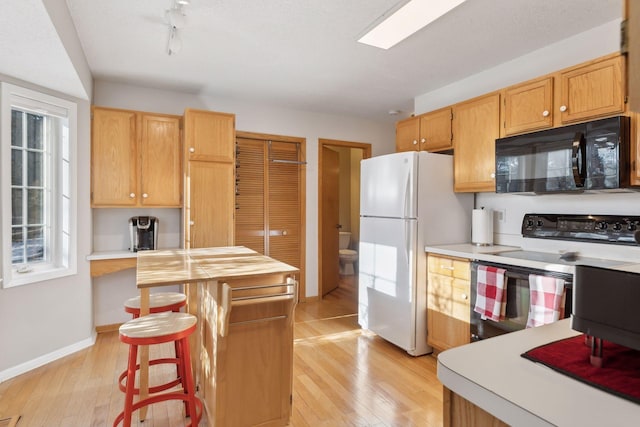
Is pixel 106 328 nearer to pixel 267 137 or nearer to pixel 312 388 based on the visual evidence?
pixel 312 388

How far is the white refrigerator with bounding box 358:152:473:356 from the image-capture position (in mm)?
2994

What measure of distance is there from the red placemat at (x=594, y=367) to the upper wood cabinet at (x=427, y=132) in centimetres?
261

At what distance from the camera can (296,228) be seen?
470 cm

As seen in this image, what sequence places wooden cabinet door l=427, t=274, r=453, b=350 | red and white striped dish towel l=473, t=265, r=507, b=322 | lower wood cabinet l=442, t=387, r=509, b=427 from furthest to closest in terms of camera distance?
1. wooden cabinet door l=427, t=274, r=453, b=350
2. red and white striped dish towel l=473, t=265, r=507, b=322
3. lower wood cabinet l=442, t=387, r=509, b=427

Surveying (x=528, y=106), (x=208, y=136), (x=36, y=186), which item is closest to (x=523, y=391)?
(x=528, y=106)

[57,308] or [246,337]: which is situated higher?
[246,337]

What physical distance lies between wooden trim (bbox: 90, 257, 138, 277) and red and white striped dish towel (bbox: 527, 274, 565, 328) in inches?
123

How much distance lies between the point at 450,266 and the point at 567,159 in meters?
1.08

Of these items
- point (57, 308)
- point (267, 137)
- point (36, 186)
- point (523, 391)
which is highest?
point (267, 137)

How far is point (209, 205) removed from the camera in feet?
11.7

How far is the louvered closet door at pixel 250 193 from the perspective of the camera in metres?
4.35

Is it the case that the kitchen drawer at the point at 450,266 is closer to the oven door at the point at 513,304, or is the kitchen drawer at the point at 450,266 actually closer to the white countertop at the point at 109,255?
the oven door at the point at 513,304

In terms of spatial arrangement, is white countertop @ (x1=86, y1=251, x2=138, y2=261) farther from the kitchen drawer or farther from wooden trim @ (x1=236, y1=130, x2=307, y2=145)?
the kitchen drawer

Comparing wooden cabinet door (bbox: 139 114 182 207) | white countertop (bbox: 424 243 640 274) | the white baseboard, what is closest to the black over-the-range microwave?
white countertop (bbox: 424 243 640 274)
